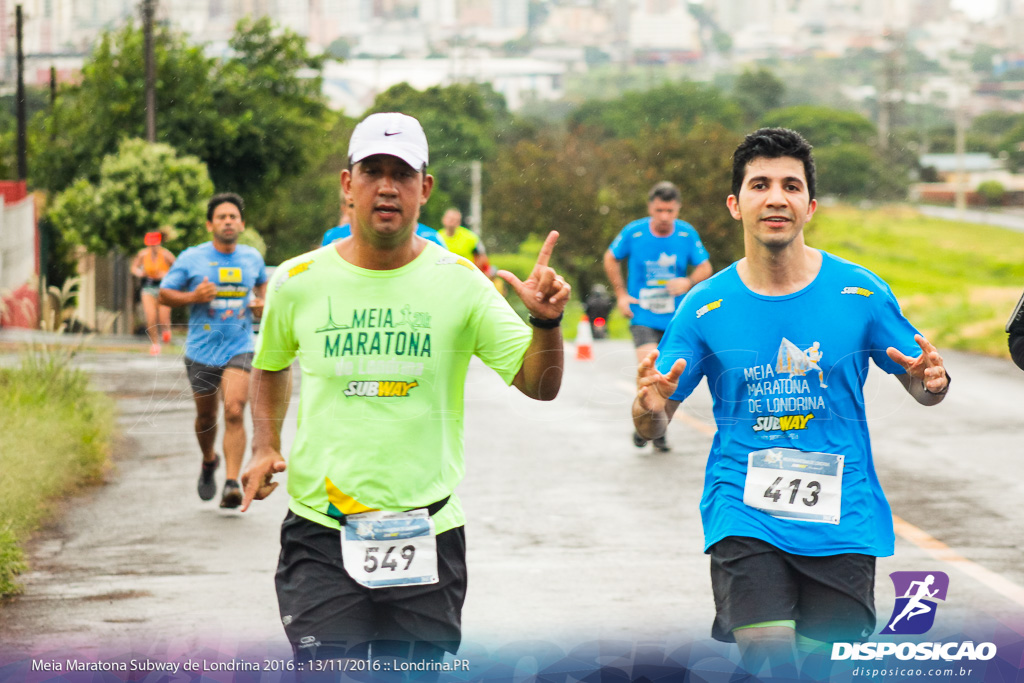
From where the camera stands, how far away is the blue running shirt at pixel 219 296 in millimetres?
8664

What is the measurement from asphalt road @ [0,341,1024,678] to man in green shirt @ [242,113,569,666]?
5.44 feet

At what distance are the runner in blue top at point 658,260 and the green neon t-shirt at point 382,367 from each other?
21.7 feet

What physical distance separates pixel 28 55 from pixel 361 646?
115ft

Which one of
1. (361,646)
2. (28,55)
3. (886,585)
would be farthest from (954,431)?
(28,55)

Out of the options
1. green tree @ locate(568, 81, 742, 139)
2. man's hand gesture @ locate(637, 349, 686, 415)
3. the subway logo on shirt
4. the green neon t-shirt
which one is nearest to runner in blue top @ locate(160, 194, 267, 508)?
the green neon t-shirt

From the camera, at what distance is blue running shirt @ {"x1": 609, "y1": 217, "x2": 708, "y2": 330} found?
35.0ft

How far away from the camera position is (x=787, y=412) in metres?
3.99

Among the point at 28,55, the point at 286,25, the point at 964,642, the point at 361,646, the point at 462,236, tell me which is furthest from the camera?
the point at 286,25

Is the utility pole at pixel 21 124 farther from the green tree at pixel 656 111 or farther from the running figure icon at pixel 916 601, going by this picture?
the running figure icon at pixel 916 601

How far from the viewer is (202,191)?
24031 mm

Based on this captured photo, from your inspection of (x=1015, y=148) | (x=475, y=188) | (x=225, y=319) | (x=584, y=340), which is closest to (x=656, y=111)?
(x=1015, y=148)

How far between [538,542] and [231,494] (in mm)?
1989

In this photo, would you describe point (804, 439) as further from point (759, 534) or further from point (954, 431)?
point (954, 431)

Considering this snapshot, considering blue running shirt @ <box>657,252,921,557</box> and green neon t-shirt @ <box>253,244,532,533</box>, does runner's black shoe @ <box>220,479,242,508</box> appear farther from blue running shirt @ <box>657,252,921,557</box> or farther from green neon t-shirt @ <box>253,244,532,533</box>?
blue running shirt @ <box>657,252,921,557</box>
